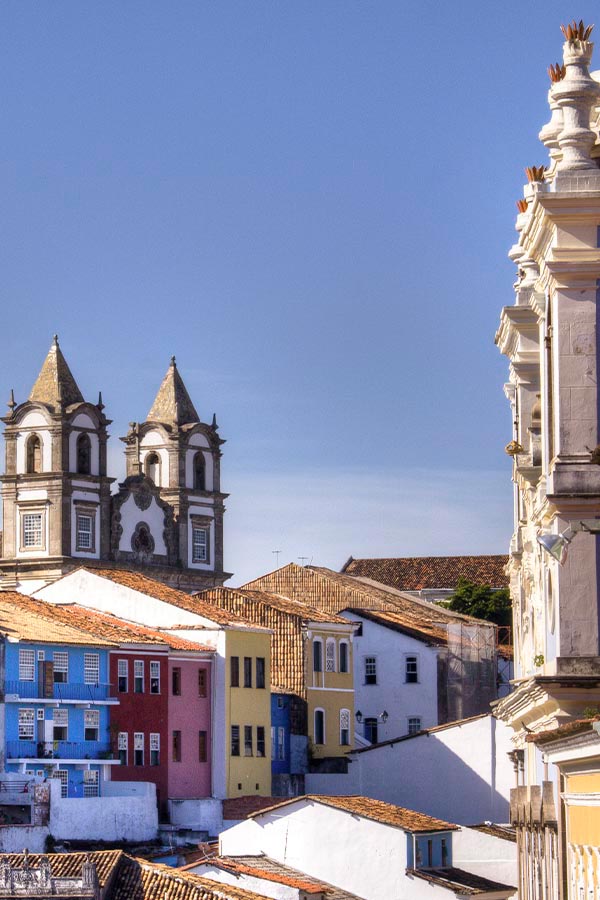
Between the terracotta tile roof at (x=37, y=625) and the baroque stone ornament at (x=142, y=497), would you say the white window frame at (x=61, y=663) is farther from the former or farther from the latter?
the baroque stone ornament at (x=142, y=497)

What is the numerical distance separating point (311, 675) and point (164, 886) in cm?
2738

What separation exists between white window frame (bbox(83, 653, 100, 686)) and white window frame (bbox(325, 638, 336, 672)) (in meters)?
12.6

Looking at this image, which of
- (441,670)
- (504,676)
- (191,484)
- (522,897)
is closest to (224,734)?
(441,670)

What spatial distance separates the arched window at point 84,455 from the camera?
108 meters

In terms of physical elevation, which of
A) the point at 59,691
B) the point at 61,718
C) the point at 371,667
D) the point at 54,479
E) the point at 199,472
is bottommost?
the point at 61,718

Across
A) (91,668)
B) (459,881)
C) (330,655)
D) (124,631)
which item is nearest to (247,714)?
(124,631)

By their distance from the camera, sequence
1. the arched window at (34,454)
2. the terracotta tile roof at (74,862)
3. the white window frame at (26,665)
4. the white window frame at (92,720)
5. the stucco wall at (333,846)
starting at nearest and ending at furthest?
the terracotta tile roof at (74,862)
the stucco wall at (333,846)
the white window frame at (26,665)
the white window frame at (92,720)
the arched window at (34,454)

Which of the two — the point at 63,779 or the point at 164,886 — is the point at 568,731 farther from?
the point at 63,779

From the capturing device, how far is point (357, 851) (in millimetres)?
49875

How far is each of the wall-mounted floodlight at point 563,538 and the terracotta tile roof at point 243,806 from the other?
38.7m

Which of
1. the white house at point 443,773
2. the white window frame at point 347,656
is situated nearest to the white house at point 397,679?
the white window frame at point 347,656

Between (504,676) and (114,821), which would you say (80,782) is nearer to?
(114,821)

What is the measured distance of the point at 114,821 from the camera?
56.9m

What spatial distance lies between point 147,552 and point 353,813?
61.7 metres
